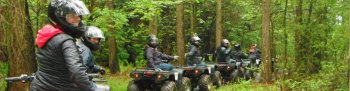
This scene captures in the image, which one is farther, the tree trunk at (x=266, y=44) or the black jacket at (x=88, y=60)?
the tree trunk at (x=266, y=44)

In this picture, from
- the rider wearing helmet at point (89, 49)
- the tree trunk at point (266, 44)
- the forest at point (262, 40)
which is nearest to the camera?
the rider wearing helmet at point (89, 49)

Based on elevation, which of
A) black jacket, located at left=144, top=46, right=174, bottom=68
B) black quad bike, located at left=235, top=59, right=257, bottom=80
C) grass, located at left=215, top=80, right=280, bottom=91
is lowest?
black quad bike, located at left=235, top=59, right=257, bottom=80

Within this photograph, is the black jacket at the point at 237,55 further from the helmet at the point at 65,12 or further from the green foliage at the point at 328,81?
the helmet at the point at 65,12

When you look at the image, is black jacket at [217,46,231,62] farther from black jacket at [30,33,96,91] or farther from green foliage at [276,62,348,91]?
black jacket at [30,33,96,91]

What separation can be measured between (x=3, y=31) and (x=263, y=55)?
29.2ft

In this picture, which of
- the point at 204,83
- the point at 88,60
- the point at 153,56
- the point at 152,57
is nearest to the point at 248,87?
the point at 204,83

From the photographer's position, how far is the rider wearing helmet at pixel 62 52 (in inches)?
148

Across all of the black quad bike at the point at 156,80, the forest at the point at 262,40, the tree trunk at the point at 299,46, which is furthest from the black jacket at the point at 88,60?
the tree trunk at the point at 299,46

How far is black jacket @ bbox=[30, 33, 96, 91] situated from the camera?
12.3ft

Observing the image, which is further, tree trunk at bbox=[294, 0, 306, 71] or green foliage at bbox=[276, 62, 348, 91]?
tree trunk at bbox=[294, 0, 306, 71]

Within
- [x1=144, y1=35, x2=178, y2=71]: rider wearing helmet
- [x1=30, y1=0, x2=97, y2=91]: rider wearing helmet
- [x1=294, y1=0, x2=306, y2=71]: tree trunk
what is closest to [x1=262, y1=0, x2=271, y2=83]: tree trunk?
[x1=294, y1=0, x2=306, y2=71]: tree trunk

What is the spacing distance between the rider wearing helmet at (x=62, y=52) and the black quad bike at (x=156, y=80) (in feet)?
22.6

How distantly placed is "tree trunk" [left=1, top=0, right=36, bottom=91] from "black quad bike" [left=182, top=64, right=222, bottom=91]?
17.0 feet

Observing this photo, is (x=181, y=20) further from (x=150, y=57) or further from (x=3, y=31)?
(x=3, y=31)
